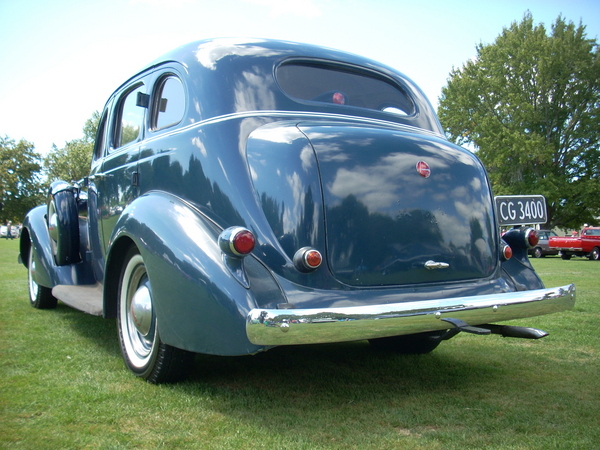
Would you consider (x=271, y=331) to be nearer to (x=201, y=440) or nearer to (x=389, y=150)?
(x=201, y=440)

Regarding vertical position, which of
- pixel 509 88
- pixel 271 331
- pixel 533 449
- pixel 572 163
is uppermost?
pixel 509 88

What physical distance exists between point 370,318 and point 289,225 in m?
0.65

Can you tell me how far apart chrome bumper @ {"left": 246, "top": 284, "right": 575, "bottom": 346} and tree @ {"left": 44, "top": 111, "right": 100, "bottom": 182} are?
133 feet

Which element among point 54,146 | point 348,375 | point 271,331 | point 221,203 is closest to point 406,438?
point 271,331

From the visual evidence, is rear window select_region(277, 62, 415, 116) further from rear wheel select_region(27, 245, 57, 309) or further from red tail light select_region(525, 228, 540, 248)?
rear wheel select_region(27, 245, 57, 309)

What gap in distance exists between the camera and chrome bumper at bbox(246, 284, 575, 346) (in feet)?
7.79

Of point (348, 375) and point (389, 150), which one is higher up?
point (389, 150)

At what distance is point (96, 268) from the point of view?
4625 millimetres

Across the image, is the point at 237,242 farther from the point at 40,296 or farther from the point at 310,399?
the point at 40,296

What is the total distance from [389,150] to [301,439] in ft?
5.20

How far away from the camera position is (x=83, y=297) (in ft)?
13.6

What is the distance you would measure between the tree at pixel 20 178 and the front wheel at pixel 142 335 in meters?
53.6

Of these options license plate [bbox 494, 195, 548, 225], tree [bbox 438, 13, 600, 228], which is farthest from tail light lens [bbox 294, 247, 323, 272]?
tree [bbox 438, 13, 600, 228]

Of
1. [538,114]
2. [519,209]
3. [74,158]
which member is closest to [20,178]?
[74,158]
